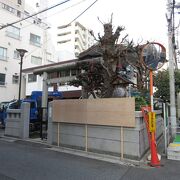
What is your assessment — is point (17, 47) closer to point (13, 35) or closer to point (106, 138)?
point (13, 35)

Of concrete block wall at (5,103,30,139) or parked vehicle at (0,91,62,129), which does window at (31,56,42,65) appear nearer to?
parked vehicle at (0,91,62,129)

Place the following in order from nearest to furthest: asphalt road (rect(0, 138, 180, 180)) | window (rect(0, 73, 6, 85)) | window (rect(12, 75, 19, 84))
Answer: asphalt road (rect(0, 138, 180, 180)), window (rect(0, 73, 6, 85)), window (rect(12, 75, 19, 84))

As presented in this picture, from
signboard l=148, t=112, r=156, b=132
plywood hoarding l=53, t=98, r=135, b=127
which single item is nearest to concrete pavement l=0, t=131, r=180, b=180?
signboard l=148, t=112, r=156, b=132

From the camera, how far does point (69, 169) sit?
696cm

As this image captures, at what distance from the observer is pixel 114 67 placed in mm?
10094

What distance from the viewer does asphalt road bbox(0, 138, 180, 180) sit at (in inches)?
247

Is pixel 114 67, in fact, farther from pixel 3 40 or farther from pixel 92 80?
pixel 3 40

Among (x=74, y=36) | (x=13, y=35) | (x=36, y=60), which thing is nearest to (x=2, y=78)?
(x=13, y=35)

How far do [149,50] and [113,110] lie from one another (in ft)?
7.37

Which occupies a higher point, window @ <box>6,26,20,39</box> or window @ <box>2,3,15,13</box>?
window @ <box>2,3,15,13</box>

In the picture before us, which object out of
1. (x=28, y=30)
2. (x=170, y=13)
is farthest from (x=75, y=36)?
(x=170, y=13)

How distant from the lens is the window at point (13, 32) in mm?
32772

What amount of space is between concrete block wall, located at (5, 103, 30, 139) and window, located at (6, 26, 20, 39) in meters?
21.7

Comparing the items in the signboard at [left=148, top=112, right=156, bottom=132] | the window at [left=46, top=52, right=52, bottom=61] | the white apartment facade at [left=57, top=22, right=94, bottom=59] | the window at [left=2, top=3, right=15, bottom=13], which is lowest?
the signboard at [left=148, top=112, right=156, bottom=132]
